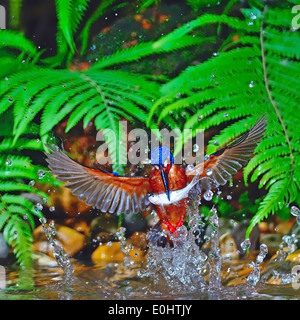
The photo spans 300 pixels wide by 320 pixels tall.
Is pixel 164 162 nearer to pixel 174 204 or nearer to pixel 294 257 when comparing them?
pixel 174 204

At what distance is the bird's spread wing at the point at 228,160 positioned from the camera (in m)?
0.87

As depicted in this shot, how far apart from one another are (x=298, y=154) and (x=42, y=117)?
54cm

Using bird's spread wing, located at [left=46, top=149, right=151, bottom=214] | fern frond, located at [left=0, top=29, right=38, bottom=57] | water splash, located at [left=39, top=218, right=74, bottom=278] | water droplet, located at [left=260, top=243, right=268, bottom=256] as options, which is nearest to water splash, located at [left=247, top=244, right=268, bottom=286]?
water droplet, located at [left=260, top=243, right=268, bottom=256]

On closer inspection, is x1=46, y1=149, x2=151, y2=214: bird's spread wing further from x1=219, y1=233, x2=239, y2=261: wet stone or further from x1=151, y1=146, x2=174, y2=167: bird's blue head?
x1=219, y1=233, x2=239, y2=261: wet stone

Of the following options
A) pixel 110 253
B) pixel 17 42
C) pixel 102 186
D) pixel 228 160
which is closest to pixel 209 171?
pixel 228 160

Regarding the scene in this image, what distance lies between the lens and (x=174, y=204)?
88 cm

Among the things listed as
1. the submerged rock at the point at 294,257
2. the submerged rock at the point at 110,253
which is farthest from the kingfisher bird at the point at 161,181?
the submerged rock at the point at 294,257

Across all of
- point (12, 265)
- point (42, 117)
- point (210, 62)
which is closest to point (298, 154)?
point (210, 62)

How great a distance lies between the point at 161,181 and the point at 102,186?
11 cm

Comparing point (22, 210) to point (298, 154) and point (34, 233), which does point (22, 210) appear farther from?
point (298, 154)

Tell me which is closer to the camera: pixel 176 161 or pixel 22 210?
pixel 176 161

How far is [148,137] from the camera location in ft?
3.32

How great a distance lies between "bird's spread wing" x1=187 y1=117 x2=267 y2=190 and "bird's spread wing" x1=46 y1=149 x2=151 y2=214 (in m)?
0.10

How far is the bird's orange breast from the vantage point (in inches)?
32.5
